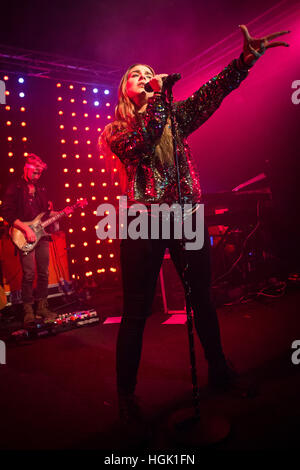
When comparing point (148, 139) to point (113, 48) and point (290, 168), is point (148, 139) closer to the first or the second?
point (290, 168)

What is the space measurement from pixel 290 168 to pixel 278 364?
3.40m

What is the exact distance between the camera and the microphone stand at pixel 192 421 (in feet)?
4.74

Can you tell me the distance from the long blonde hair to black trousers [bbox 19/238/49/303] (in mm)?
3137

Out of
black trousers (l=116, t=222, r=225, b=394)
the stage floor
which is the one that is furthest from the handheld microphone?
the stage floor

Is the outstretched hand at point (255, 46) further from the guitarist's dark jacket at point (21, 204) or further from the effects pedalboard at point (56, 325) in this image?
the guitarist's dark jacket at point (21, 204)

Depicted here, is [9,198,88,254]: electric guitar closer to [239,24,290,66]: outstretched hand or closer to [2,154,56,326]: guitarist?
[2,154,56,326]: guitarist

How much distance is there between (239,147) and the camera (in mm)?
6133

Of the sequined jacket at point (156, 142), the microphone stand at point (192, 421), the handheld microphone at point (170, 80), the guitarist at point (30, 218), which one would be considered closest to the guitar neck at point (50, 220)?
the guitarist at point (30, 218)

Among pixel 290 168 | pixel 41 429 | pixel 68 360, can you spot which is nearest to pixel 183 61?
pixel 290 168

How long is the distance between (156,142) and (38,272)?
3724 mm

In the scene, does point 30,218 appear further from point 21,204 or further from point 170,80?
point 170,80

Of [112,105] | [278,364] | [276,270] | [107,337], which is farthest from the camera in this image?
[112,105]

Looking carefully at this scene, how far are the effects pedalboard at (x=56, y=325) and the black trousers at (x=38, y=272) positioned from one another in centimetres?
87

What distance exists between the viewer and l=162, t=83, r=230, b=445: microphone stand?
1446 millimetres
